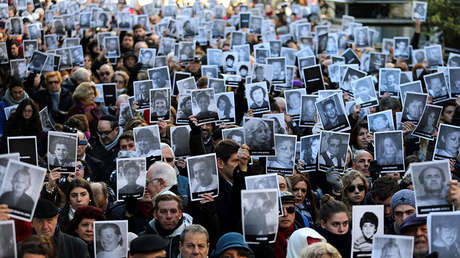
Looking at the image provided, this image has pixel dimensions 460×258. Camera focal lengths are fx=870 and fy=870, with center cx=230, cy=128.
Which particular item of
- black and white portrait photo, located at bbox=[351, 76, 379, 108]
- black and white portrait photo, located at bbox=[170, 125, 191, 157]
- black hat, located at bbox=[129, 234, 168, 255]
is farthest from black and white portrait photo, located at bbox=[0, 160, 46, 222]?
black and white portrait photo, located at bbox=[351, 76, 379, 108]

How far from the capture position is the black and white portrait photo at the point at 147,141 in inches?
348

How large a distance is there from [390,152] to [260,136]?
142cm

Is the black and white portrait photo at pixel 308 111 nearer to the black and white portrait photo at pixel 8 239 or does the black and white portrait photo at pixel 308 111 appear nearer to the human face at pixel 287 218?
the human face at pixel 287 218

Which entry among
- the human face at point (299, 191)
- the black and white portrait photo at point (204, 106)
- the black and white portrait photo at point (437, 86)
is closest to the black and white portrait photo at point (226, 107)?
the black and white portrait photo at point (204, 106)

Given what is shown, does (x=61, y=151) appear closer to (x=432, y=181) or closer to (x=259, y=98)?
(x=259, y=98)

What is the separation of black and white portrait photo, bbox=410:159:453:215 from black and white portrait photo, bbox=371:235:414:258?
62 centimetres

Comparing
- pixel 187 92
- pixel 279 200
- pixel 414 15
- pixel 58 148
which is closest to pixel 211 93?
pixel 187 92

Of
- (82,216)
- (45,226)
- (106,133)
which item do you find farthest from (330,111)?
(45,226)

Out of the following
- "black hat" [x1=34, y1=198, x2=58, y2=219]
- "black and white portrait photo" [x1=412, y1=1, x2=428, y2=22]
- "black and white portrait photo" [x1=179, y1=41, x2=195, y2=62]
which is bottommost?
"black hat" [x1=34, y1=198, x2=58, y2=219]

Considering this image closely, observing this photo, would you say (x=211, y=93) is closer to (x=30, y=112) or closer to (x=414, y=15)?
(x=30, y=112)

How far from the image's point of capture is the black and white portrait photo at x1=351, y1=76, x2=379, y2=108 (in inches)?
454

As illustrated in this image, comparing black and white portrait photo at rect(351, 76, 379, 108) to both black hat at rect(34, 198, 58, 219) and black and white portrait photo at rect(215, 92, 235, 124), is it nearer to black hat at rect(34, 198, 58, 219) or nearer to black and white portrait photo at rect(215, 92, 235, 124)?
black and white portrait photo at rect(215, 92, 235, 124)

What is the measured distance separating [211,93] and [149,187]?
228 centimetres

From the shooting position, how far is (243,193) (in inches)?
253
